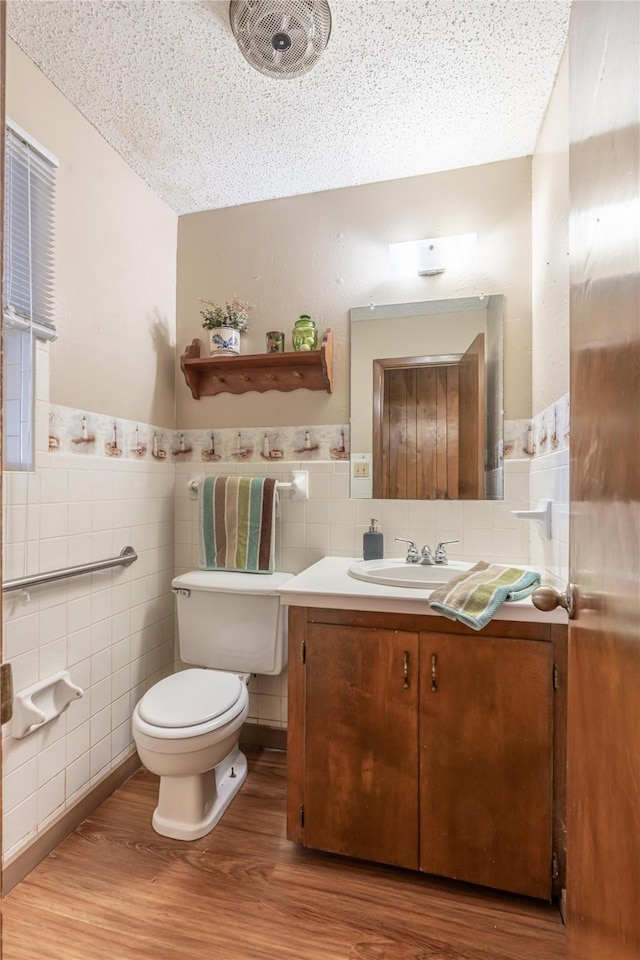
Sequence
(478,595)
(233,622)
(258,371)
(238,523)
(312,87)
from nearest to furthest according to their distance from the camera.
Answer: (478,595) → (312,87) → (233,622) → (238,523) → (258,371)

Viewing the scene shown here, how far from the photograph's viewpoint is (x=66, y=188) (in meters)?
1.49

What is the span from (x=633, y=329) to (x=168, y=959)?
5.25ft

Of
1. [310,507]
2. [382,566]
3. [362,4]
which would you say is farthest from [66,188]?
[382,566]

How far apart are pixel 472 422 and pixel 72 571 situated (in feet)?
5.00

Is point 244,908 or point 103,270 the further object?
point 103,270

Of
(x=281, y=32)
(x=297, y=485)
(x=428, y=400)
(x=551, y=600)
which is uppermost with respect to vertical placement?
(x=281, y=32)

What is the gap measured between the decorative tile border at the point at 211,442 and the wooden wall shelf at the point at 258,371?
0.18 meters

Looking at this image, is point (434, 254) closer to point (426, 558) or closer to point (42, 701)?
point (426, 558)

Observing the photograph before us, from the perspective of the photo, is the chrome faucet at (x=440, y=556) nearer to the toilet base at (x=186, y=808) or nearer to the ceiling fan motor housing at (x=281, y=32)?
the toilet base at (x=186, y=808)

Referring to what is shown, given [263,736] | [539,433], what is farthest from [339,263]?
[263,736]

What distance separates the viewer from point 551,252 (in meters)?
1.47

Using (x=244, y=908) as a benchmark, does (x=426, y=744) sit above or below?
above

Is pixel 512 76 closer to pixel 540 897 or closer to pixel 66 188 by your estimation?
pixel 66 188

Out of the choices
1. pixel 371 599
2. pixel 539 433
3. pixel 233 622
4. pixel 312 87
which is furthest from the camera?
pixel 233 622
